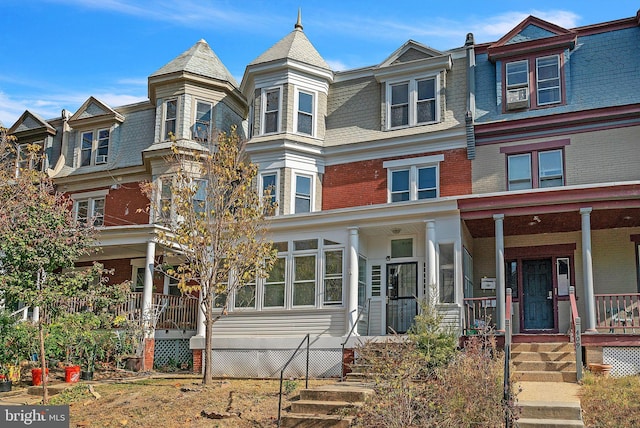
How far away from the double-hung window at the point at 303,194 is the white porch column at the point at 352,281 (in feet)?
13.0

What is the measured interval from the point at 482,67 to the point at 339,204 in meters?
6.33

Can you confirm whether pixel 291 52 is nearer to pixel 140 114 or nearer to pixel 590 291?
pixel 140 114

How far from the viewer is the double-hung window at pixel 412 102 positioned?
71.6 feet

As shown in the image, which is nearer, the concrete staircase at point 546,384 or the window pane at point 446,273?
the concrete staircase at point 546,384

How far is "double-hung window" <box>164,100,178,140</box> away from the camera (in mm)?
24859

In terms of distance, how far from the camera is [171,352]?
21.3m

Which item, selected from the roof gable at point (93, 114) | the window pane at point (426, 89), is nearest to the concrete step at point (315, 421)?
the window pane at point (426, 89)

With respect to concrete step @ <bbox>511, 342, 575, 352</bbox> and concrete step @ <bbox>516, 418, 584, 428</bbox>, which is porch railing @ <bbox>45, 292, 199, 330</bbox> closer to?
concrete step @ <bbox>511, 342, 575, 352</bbox>

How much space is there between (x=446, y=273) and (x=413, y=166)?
494 cm

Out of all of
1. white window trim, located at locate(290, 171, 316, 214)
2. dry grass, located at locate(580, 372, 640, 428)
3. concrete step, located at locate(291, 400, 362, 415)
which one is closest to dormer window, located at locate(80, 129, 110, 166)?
white window trim, located at locate(290, 171, 316, 214)

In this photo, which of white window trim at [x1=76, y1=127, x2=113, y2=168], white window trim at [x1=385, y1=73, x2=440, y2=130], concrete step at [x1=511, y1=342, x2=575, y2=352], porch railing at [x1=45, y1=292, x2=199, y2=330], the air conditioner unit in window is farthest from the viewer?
white window trim at [x1=76, y1=127, x2=113, y2=168]

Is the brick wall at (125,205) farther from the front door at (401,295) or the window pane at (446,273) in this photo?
the window pane at (446,273)

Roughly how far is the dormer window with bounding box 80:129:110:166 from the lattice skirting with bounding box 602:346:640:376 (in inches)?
780

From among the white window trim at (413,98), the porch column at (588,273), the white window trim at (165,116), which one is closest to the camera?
the porch column at (588,273)
